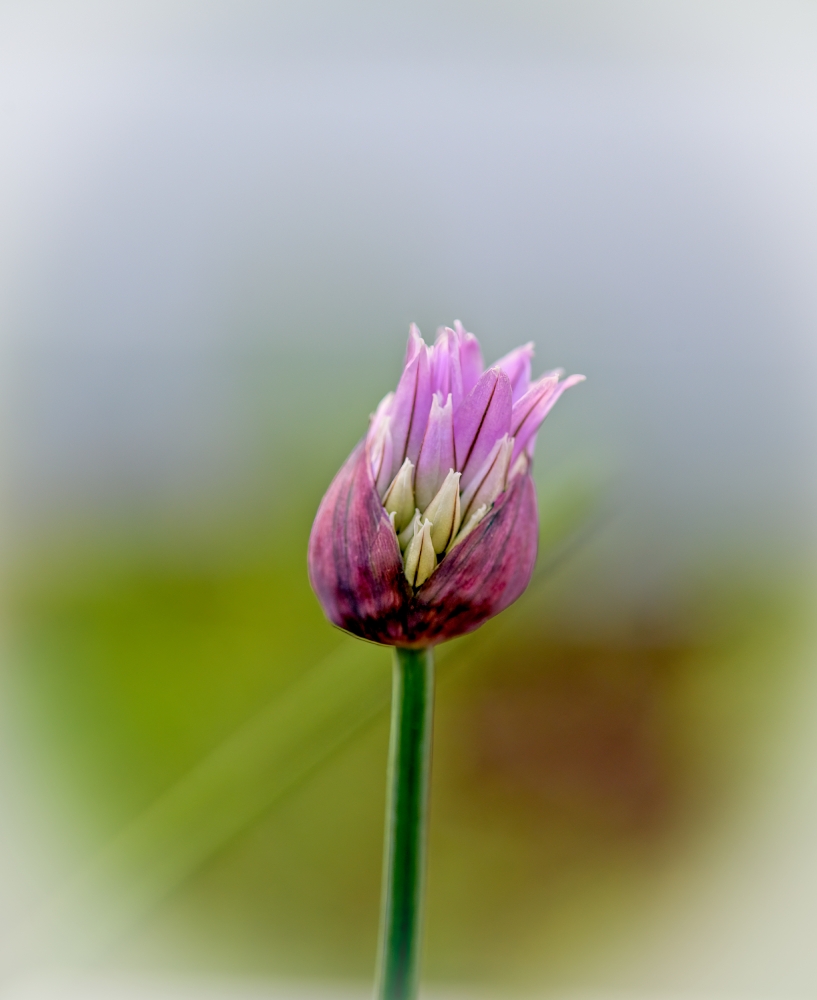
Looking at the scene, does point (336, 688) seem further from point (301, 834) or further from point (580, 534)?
point (301, 834)

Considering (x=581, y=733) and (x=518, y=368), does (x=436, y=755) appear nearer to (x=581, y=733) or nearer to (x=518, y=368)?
(x=581, y=733)

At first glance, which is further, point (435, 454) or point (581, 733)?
point (581, 733)

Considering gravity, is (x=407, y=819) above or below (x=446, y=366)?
below

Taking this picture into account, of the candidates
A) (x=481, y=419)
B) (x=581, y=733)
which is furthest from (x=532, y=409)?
(x=581, y=733)

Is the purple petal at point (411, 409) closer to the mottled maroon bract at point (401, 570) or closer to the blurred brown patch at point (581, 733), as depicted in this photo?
the mottled maroon bract at point (401, 570)

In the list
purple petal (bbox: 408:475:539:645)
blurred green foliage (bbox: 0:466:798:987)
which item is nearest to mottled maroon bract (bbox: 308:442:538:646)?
purple petal (bbox: 408:475:539:645)

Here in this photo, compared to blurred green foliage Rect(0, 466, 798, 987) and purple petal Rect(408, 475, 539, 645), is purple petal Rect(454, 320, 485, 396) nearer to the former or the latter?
purple petal Rect(408, 475, 539, 645)

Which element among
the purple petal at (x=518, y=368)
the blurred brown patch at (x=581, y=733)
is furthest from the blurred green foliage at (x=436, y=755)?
the purple petal at (x=518, y=368)
